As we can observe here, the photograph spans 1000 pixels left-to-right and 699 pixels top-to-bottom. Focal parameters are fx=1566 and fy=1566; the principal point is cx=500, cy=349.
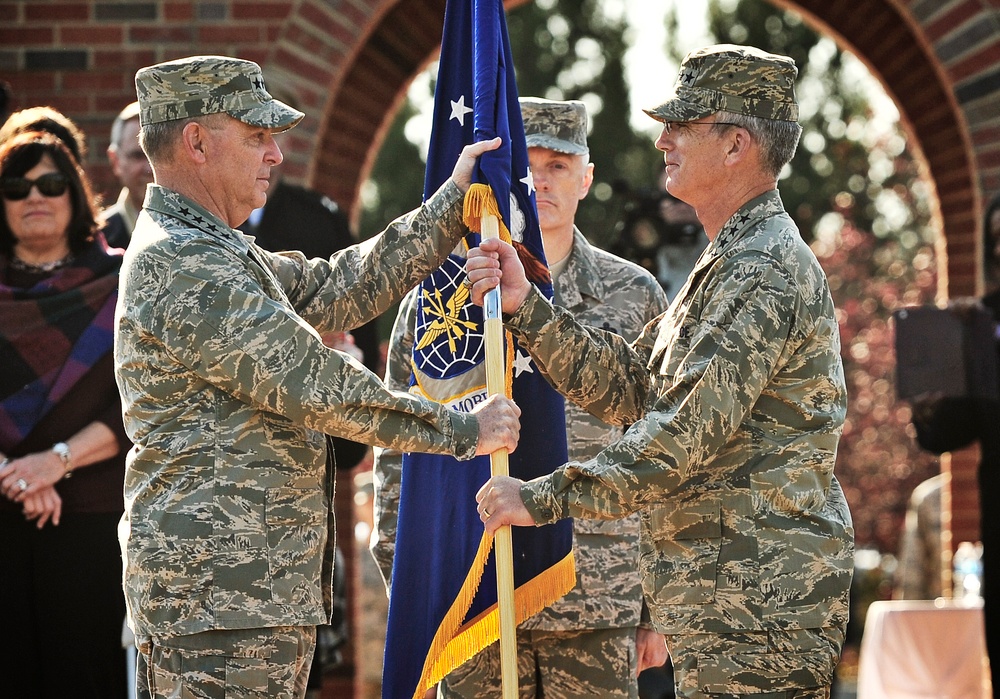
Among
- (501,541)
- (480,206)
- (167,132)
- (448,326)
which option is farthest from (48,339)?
(501,541)

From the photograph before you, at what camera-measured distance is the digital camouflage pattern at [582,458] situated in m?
4.45

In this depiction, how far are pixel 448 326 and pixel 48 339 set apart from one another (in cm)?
148

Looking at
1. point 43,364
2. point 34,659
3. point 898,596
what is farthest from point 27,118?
point 898,596

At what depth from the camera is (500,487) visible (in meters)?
3.85

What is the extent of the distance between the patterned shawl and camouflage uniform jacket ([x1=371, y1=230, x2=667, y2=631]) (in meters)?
1.08

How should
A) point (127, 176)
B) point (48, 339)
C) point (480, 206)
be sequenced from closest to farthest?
point (480, 206) → point (48, 339) → point (127, 176)

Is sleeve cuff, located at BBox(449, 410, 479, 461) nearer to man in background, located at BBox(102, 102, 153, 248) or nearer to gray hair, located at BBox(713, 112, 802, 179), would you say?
gray hair, located at BBox(713, 112, 802, 179)

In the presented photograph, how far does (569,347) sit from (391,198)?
1835 cm

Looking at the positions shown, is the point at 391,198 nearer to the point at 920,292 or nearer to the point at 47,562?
the point at 920,292

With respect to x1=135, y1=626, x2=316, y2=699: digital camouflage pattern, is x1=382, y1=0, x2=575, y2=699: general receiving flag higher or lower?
higher

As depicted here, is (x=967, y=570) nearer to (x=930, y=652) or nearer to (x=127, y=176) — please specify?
(x=930, y=652)

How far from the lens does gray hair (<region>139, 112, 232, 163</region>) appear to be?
3.76 m

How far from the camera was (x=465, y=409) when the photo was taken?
4.54 m

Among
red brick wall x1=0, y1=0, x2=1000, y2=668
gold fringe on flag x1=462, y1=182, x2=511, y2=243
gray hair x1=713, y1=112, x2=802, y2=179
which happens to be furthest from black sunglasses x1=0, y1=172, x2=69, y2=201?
gray hair x1=713, y1=112, x2=802, y2=179
